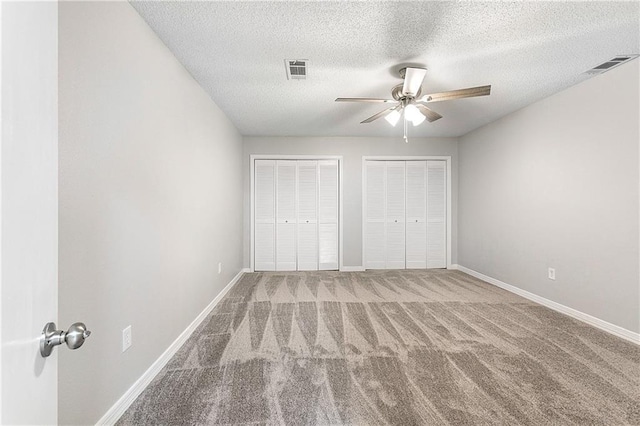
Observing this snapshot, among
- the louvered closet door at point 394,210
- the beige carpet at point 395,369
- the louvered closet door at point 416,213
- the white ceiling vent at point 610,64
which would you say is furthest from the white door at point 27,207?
the louvered closet door at point 416,213

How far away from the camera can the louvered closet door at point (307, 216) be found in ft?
16.4

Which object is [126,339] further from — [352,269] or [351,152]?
[351,152]

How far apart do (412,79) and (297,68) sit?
99cm

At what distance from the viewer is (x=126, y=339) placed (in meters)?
1.61

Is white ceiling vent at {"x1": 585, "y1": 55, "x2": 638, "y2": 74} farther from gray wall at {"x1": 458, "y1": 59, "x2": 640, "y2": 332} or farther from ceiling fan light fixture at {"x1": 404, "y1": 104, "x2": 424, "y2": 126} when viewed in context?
ceiling fan light fixture at {"x1": 404, "y1": 104, "x2": 424, "y2": 126}

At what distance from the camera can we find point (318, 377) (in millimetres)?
1867

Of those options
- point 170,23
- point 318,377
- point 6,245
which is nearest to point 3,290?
point 6,245

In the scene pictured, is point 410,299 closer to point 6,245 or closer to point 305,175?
point 305,175

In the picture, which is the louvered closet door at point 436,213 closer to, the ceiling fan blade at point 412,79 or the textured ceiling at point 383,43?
the textured ceiling at point 383,43

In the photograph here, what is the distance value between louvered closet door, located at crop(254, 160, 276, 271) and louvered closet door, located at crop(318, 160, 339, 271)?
836mm

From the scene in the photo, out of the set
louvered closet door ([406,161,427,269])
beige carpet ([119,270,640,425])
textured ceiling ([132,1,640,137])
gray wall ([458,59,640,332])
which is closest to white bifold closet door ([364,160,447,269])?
louvered closet door ([406,161,427,269])

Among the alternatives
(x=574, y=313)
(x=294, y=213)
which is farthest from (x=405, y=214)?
(x=574, y=313)

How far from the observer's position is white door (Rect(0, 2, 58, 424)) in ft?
1.57

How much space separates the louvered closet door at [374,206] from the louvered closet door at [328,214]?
582 mm
